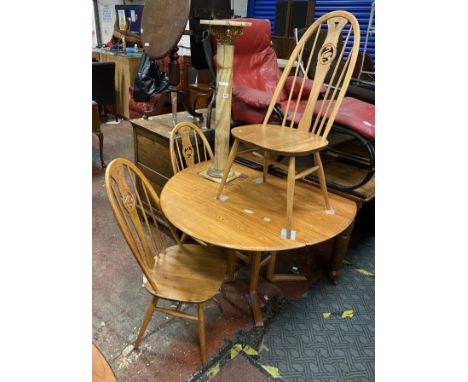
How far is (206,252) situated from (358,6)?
4245 mm

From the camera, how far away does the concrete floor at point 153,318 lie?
1.55m

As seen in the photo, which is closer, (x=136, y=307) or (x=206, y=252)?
(x=206, y=252)

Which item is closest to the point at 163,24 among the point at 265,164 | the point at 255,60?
the point at 255,60

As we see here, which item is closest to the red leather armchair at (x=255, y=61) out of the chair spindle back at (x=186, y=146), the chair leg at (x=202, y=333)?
the chair spindle back at (x=186, y=146)

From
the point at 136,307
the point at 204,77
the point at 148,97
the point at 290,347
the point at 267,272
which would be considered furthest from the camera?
the point at 204,77

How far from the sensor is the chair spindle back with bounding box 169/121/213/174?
1.97 m

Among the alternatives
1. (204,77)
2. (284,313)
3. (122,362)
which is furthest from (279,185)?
(204,77)

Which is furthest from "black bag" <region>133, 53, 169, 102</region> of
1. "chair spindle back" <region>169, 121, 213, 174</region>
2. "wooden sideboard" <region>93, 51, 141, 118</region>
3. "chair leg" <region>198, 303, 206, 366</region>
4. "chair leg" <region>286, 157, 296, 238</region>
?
"chair leg" <region>198, 303, 206, 366</region>

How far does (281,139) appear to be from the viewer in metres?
1.55

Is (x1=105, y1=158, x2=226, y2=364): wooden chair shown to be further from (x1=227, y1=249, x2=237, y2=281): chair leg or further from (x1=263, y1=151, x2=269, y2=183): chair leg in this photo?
(x1=263, y1=151, x2=269, y2=183): chair leg

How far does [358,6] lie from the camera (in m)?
4.38

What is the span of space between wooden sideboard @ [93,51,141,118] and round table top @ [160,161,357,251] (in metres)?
3.47

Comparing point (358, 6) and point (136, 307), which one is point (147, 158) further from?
point (358, 6)

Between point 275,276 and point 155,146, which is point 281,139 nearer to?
point 275,276
